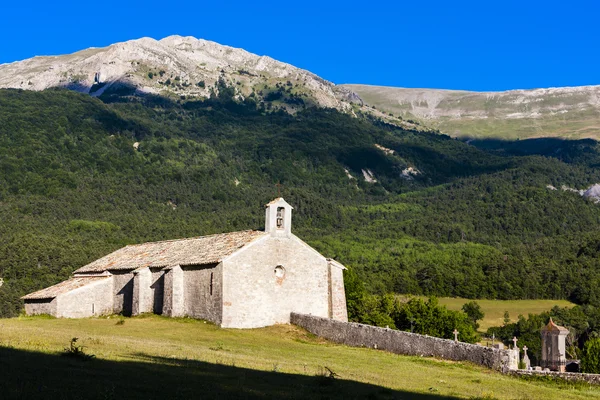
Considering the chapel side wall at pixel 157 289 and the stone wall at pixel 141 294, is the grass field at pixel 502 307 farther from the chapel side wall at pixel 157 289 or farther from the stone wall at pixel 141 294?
the stone wall at pixel 141 294

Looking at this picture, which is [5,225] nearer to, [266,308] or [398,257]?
[398,257]

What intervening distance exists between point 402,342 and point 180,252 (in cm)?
1973

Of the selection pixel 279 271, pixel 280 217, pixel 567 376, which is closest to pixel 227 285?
pixel 279 271

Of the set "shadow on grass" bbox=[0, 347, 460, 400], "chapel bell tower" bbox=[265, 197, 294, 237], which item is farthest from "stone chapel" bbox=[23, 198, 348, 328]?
"shadow on grass" bbox=[0, 347, 460, 400]

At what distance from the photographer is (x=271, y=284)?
149 ft

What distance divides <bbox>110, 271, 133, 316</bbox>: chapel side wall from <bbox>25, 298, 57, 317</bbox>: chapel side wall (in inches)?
194

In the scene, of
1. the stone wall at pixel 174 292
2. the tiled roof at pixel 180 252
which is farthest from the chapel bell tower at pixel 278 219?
the stone wall at pixel 174 292

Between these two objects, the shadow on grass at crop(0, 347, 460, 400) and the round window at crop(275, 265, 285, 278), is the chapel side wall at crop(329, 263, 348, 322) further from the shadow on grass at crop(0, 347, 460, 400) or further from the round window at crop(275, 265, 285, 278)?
the shadow on grass at crop(0, 347, 460, 400)

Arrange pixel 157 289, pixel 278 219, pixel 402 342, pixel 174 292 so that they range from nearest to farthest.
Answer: pixel 402 342
pixel 174 292
pixel 278 219
pixel 157 289

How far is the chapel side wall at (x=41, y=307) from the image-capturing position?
4897 cm

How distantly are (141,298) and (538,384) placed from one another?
91.1ft

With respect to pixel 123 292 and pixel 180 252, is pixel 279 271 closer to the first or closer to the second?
pixel 180 252

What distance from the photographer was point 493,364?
31125 millimetres

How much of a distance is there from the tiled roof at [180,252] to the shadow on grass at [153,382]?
2116 cm
